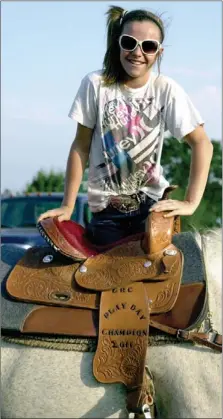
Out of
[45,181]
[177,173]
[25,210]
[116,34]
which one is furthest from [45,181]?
[116,34]

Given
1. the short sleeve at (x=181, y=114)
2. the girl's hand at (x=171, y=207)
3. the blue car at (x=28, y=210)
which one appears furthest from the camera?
the blue car at (x=28, y=210)

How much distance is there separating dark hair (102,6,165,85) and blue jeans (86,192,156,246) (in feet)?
1.85

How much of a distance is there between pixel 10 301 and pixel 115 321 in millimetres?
474

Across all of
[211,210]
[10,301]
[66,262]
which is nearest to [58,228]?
[66,262]

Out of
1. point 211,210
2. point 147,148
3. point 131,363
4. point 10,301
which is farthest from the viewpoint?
point 211,210

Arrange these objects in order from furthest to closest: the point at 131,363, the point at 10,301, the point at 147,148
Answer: the point at 147,148 < the point at 10,301 < the point at 131,363

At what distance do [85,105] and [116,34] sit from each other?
402 mm

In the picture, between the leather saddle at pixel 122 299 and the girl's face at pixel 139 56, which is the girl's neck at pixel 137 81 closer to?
the girl's face at pixel 139 56

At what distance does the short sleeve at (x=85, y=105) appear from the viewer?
3.14 m

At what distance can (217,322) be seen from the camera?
2.82 metres

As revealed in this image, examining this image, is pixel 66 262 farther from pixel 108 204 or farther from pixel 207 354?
pixel 207 354

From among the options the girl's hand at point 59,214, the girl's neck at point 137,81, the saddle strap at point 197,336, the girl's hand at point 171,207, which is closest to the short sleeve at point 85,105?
the girl's neck at point 137,81

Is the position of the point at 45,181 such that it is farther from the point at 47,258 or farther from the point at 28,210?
the point at 47,258

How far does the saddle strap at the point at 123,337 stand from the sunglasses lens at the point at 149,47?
110 centimetres
